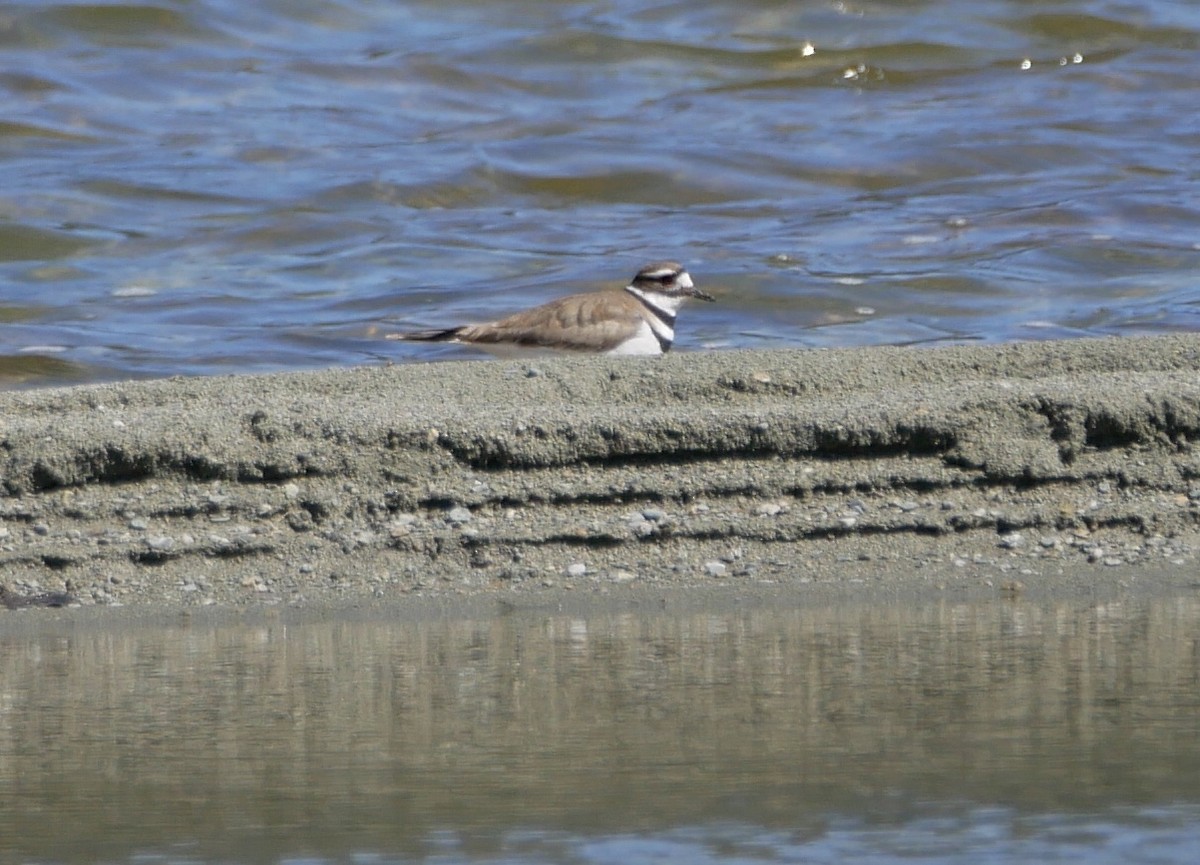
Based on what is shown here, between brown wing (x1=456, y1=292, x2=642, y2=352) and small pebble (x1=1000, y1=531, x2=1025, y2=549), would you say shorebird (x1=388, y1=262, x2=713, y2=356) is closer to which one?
brown wing (x1=456, y1=292, x2=642, y2=352)

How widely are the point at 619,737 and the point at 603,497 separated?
1912 mm

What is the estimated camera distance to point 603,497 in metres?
4.96

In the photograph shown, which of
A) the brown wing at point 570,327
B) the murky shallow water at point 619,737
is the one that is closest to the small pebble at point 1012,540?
the murky shallow water at point 619,737

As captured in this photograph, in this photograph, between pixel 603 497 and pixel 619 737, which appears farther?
pixel 603 497

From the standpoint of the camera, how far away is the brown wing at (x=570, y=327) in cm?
805

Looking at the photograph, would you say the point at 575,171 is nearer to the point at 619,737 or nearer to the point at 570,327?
Answer: the point at 570,327

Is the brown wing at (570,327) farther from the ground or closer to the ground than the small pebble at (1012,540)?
farther from the ground

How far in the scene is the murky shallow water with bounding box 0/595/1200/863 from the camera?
253 centimetres

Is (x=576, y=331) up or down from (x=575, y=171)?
down

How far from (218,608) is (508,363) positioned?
1.78m

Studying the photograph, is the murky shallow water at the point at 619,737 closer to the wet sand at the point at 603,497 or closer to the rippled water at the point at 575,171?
the wet sand at the point at 603,497

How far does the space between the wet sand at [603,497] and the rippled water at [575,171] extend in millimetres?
4059

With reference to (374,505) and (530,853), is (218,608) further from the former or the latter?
(530,853)

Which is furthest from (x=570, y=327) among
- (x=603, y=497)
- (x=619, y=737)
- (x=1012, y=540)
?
(x=619, y=737)
